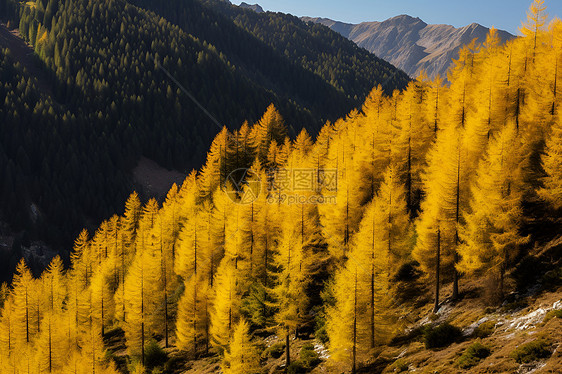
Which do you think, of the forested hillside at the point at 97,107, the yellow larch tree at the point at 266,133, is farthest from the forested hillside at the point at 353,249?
the forested hillside at the point at 97,107

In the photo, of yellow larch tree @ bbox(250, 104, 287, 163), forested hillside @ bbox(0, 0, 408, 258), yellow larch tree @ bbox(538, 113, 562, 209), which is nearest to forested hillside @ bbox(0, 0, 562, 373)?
yellow larch tree @ bbox(538, 113, 562, 209)

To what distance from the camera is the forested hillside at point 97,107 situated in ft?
352

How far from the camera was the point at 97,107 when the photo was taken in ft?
462

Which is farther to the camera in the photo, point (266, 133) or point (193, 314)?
point (266, 133)

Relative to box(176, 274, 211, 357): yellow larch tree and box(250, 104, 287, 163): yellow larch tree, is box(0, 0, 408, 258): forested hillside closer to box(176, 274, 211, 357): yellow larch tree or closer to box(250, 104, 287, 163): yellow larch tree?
box(250, 104, 287, 163): yellow larch tree

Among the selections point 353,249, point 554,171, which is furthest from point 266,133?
point 554,171

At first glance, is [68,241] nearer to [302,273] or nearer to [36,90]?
[36,90]

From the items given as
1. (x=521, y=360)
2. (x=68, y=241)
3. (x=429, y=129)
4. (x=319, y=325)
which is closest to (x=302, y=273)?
(x=319, y=325)

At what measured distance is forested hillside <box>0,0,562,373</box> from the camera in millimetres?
25438

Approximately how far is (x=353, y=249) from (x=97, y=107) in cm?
13664

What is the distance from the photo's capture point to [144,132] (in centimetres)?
13675

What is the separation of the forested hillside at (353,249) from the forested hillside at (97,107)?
60895 millimetres

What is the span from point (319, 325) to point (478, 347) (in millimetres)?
12905

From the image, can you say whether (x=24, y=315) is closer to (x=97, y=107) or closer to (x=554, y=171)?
(x=554, y=171)
